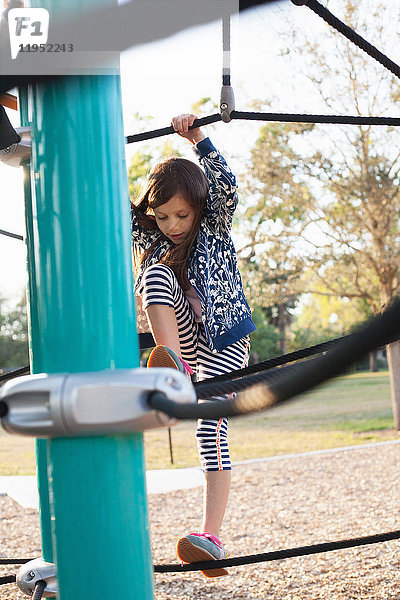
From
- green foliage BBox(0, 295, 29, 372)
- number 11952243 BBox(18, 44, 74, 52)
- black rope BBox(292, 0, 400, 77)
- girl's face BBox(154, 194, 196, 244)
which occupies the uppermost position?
green foliage BBox(0, 295, 29, 372)

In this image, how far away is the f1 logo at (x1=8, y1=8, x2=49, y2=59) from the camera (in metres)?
0.50

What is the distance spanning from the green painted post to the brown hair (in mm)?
796

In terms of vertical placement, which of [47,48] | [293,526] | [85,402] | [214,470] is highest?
[47,48]

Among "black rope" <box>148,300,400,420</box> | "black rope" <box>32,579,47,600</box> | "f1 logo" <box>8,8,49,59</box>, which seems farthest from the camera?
"black rope" <box>32,579,47,600</box>

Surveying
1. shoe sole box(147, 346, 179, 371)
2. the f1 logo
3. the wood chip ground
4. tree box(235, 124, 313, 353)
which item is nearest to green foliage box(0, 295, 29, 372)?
tree box(235, 124, 313, 353)

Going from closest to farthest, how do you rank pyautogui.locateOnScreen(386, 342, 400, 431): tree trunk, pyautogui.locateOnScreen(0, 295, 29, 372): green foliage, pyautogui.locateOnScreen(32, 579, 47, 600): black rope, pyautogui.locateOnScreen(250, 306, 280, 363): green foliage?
pyautogui.locateOnScreen(32, 579, 47, 600): black rope < pyautogui.locateOnScreen(386, 342, 400, 431): tree trunk < pyautogui.locateOnScreen(250, 306, 280, 363): green foliage < pyautogui.locateOnScreen(0, 295, 29, 372): green foliage

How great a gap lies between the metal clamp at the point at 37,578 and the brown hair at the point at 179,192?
2.01 ft

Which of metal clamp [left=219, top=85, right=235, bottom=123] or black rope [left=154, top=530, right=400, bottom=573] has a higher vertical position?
metal clamp [left=219, top=85, right=235, bottom=123]

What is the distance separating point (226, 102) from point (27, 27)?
70 centimetres

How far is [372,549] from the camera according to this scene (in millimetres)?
2033

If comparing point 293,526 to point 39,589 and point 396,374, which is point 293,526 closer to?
point 39,589

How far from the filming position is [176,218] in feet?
4.33

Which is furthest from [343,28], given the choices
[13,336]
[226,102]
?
[13,336]

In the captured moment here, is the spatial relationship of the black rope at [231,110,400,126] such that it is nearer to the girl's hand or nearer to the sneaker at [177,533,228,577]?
the girl's hand
